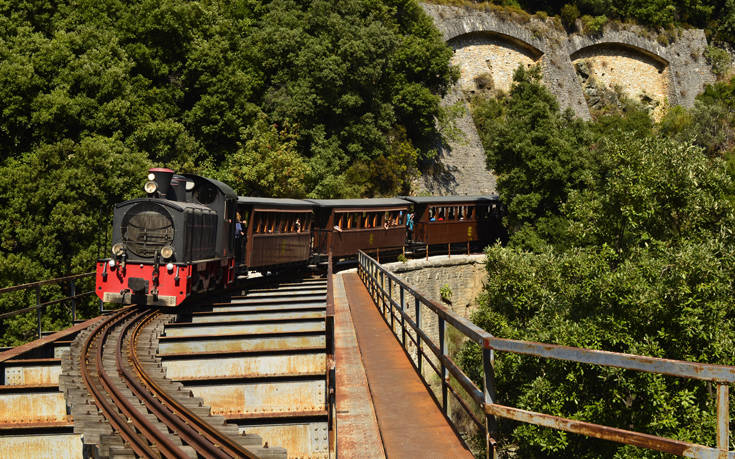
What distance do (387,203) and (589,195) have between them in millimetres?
8426

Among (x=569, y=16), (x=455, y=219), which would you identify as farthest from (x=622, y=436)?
(x=569, y=16)

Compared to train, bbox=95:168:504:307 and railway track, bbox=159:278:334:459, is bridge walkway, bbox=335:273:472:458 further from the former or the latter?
train, bbox=95:168:504:307

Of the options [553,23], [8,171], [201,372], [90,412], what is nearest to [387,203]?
[8,171]

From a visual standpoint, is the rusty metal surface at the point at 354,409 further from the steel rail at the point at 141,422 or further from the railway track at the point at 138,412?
the steel rail at the point at 141,422

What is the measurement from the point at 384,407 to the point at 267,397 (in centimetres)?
201

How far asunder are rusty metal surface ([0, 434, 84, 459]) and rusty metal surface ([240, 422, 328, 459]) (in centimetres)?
191

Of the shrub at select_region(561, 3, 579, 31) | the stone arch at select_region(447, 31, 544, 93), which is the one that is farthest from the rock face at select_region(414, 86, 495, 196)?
the shrub at select_region(561, 3, 579, 31)

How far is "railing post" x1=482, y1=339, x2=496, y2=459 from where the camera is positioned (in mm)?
4035

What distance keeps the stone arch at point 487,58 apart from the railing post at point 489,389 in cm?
4926

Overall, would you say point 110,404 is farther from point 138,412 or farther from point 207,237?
point 207,237

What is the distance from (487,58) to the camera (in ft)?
175

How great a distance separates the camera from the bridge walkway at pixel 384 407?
4816 mm

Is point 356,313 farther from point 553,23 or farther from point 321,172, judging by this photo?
point 553,23

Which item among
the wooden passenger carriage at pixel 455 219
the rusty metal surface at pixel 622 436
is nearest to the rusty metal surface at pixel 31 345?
the rusty metal surface at pixel 622 436
